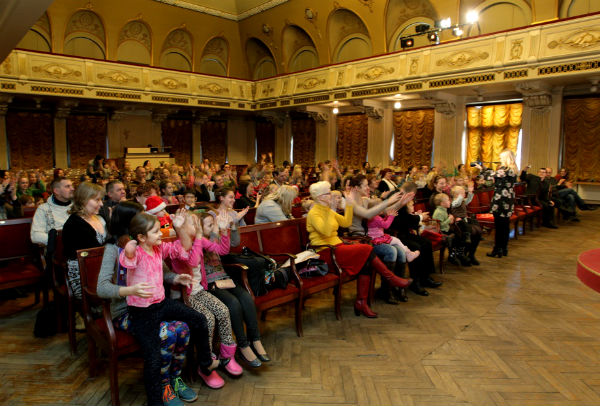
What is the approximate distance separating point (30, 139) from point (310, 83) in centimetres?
981

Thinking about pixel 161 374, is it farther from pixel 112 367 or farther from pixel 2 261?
pixel 2 261

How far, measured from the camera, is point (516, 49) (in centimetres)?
938

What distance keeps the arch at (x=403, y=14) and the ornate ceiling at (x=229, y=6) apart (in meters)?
4.12

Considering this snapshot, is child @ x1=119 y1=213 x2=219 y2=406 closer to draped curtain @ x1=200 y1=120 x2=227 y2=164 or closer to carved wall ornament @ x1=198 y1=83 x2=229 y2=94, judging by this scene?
carved wall ornament @ x1=198 y1=83 x2=229 y2=94

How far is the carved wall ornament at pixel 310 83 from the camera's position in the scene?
13.8 m

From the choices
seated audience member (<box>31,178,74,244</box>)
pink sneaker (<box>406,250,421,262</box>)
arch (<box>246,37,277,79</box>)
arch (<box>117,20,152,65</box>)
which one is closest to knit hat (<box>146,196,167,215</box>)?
seated audience member (<box>31,178,74,244</box>)

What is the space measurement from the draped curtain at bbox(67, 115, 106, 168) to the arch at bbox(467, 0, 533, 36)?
13.2 meters

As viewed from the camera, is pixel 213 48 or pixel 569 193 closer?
pixel 569 193

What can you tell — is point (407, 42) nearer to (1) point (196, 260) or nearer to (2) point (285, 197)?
(2) point (285, 197)

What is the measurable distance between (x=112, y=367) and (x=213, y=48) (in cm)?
1731

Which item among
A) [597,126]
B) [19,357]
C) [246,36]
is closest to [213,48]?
[246,36]

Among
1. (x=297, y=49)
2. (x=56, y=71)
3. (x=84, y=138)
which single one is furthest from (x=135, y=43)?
(x=297, y=49)

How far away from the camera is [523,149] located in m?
11.4

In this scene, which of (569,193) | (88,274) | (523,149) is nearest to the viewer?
(88,274)
